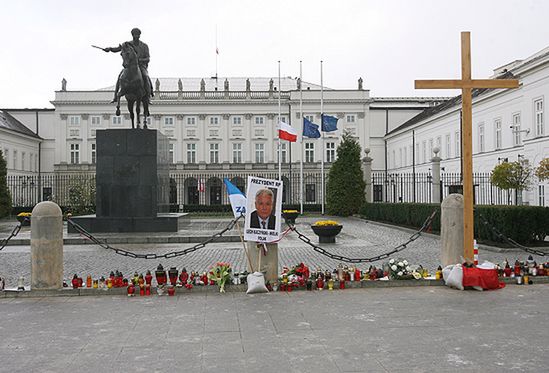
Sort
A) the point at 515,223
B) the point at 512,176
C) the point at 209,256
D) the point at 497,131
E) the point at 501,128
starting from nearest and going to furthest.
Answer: the point at 209,256, the point at 515,223, the point at 512,176, the point at 501,128, the point at 497,131

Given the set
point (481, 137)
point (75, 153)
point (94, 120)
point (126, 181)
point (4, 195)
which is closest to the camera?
point (126, 181)

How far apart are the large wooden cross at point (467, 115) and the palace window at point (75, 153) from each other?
70.1m

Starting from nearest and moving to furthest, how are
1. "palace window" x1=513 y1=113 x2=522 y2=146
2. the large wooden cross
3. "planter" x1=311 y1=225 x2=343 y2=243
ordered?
the large wooden cross, "planter" x1=311 y1=225 x2=343 y2=243, "palace window" x1=513 y1=113 x2=522 y2=146

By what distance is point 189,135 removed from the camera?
244 ft

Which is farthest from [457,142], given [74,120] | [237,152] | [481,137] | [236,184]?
[74,120]

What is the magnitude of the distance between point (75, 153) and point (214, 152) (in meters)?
18.4

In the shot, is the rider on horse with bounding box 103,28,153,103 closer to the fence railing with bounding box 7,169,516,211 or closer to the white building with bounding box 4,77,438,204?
the fence railing with bounding box 7,169,516,211

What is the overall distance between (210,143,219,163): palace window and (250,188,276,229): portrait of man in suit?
66.5 metres

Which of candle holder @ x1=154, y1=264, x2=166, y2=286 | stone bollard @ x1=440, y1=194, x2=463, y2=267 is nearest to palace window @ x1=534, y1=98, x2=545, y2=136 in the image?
stone bollard @ x1=440, y1=194, x2=463, y2=267

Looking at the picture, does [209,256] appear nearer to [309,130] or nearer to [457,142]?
[309,130]

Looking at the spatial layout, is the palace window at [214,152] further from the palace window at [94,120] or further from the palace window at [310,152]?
the palace window at [94,120]

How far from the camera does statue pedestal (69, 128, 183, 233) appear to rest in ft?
59.8

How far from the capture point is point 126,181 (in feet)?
59.8

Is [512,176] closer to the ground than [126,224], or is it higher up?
higher up
